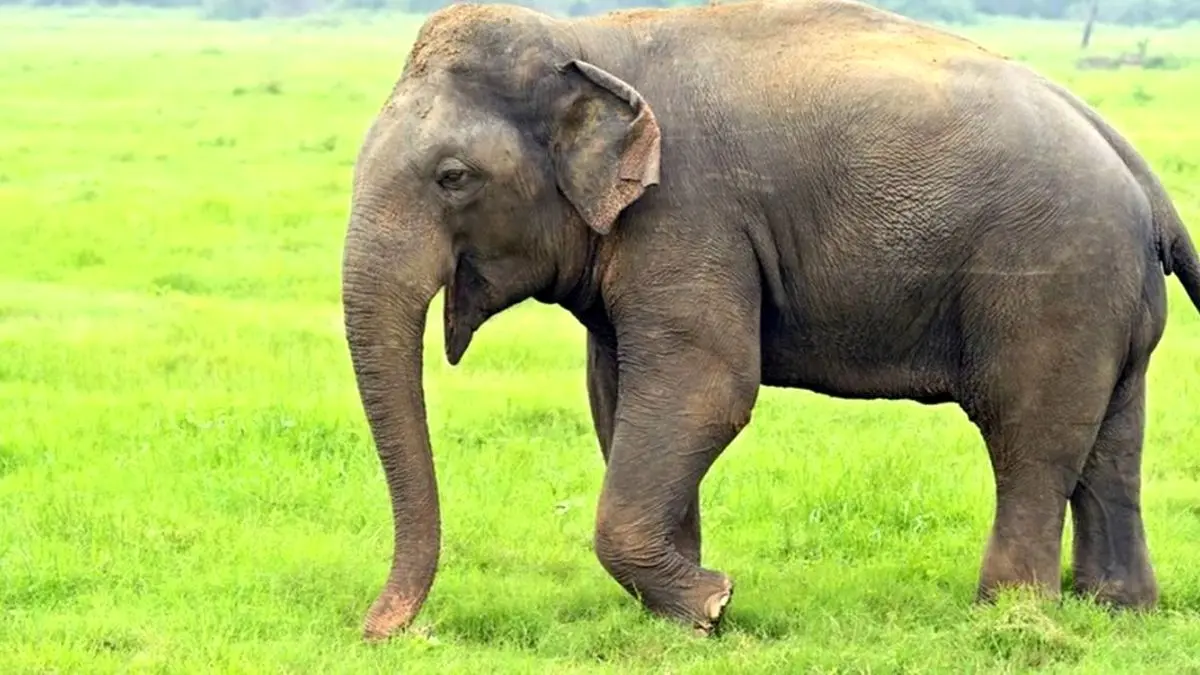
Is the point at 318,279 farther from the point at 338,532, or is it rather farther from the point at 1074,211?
the point at 1074,211

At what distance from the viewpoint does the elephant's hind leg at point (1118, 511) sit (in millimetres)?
5605

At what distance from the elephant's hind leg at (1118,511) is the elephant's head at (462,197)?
5.71ft

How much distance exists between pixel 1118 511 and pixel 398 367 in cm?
233

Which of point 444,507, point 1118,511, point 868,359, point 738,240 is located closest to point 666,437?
point 738,240

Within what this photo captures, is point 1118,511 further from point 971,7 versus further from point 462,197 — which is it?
point 971,7

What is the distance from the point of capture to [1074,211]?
512cm

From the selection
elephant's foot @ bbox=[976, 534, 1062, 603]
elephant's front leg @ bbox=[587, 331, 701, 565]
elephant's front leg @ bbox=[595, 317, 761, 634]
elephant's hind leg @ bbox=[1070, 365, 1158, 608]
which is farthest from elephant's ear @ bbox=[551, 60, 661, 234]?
elephant's hind leg @ bbox=[1070, 365, 1158, 608]

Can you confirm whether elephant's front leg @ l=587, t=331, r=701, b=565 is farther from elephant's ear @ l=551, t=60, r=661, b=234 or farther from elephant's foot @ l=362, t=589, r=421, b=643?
elephant's foot @ l=362, t=589, r=421, b=643

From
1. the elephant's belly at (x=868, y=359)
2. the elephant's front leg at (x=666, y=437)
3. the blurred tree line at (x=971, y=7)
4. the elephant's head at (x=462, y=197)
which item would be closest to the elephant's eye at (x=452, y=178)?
the elephant's head at (x=462, y=197)

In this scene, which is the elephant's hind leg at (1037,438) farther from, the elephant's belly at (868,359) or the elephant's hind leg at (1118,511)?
the elephant's hind leg at (1118,511)

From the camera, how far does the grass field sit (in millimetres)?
5043

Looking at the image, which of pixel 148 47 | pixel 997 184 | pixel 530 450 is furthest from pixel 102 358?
pixel 148 47

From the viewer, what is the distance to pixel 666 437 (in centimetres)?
505

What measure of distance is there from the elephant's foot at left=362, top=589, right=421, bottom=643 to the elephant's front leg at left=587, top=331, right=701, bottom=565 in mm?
875
